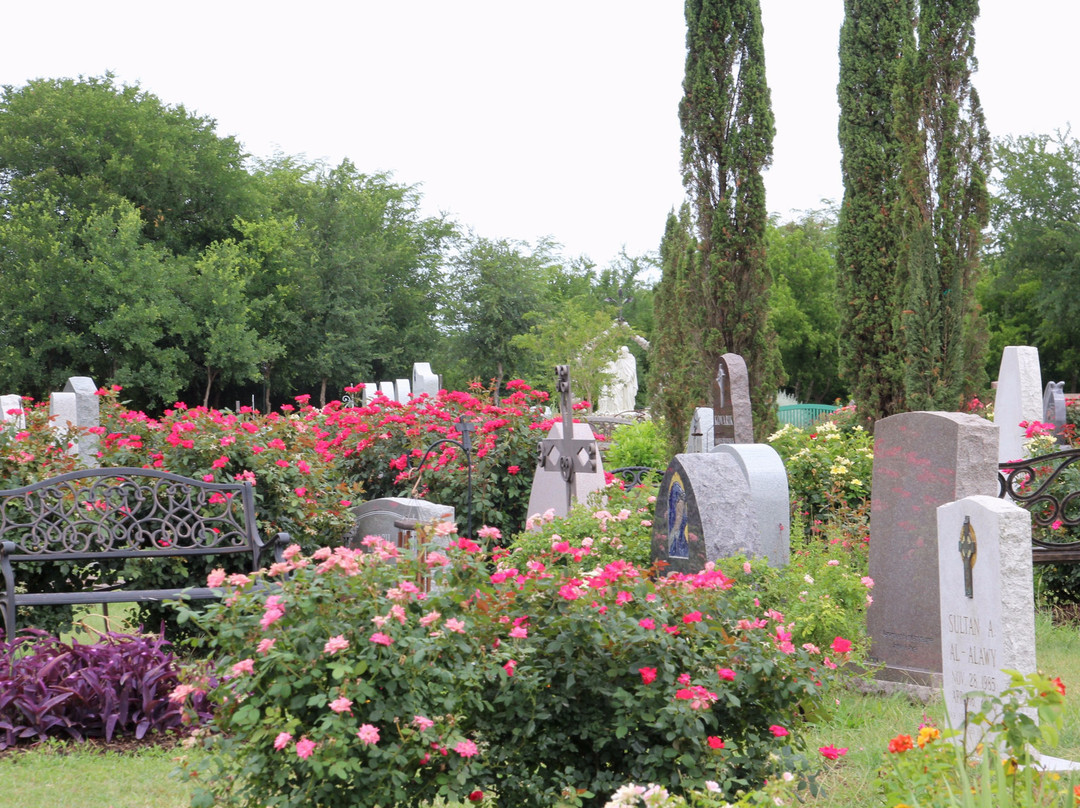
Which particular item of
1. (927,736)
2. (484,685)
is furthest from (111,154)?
(927,736)

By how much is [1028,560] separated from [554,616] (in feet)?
7.30

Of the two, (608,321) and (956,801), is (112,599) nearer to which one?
(956,801)

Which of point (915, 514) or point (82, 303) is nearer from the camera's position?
point (915, 514)

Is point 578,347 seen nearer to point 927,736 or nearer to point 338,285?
point 338,285

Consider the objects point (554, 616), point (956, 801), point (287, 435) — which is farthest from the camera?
point (287, 435)

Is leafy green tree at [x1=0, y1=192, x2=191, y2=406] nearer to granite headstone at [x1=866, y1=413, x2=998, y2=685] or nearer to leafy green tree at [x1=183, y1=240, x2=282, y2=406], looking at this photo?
leafy green tree at [x1=183, y1=240, x2=282, y2=406]

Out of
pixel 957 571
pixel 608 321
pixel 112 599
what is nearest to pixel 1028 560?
pixel 957 571

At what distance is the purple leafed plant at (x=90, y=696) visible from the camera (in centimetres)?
480

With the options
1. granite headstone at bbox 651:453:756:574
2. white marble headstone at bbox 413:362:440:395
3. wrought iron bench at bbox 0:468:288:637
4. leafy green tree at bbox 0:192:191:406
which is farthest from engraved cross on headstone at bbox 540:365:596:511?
leafy green tree at bbox 0:192:191:406

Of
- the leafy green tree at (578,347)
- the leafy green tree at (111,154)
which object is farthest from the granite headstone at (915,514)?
the leafy green tree at (111,154)

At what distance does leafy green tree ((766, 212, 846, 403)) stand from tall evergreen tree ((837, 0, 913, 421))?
71.5 ft

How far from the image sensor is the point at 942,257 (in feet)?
42.1

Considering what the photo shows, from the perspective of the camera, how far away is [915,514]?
5.88 meters

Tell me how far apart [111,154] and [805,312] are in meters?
27.0
